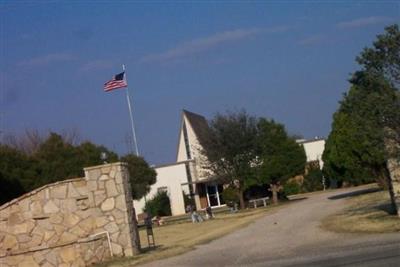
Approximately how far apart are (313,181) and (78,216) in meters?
48.2

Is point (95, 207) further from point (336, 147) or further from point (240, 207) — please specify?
point (240, 207)

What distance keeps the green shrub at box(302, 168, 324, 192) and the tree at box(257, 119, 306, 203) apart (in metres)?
12.9

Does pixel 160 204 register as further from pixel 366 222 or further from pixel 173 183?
pixel 366 222

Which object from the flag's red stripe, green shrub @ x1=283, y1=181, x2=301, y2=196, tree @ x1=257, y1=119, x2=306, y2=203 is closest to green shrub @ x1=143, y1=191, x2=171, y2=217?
green shrub @ x1=283, y1=181, x2=301, y2=196

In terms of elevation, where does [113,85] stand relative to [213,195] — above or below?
above

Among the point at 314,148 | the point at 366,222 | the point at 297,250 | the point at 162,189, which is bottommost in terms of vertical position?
the point at 297,250

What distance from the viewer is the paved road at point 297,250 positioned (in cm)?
1474

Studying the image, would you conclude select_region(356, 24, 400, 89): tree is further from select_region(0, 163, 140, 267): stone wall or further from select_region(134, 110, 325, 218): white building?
select_region(134, 110, 325, 218): white building

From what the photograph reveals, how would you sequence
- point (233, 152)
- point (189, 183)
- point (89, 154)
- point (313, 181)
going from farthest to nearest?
point (189, 183) < point (313, 181) < point (233, 152) < point (89, 154)

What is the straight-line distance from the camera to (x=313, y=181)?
6856 centimetres

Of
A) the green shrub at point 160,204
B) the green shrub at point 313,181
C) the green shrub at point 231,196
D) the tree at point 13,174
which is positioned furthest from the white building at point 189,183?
the tree at point 13,174

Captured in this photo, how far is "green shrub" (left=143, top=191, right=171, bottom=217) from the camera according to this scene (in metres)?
68.6

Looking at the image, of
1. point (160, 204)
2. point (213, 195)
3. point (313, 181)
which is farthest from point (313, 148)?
point (160, 204)

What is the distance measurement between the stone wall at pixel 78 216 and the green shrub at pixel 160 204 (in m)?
45.5
